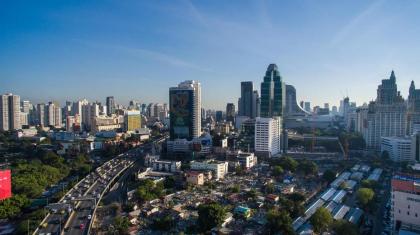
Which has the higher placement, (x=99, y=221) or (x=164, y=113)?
(x=164, y=113)

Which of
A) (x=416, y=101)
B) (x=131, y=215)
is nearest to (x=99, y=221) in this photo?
(x=131, y=215)

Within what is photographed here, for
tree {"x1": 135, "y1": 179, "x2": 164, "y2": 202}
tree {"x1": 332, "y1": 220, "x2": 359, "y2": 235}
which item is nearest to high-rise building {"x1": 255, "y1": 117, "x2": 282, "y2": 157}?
tree {"x1": 135, "y1": 179, "x2": 164, "y2": 202}

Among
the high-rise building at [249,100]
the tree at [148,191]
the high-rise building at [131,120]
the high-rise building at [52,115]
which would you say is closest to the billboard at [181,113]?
the tree at [148,191]

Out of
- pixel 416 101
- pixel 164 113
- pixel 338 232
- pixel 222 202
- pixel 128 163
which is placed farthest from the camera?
pixel 164 113

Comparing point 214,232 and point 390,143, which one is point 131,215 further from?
point 390,143

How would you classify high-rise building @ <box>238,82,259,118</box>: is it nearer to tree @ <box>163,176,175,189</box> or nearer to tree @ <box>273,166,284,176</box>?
tree @ <box>273,166,284,176</box>

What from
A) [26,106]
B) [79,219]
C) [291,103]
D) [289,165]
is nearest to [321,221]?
[79,219]

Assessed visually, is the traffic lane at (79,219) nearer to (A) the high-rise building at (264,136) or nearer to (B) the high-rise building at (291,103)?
(A) the high-rise building at (264,136)

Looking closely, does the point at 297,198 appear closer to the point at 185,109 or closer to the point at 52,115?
the point at 185,109
